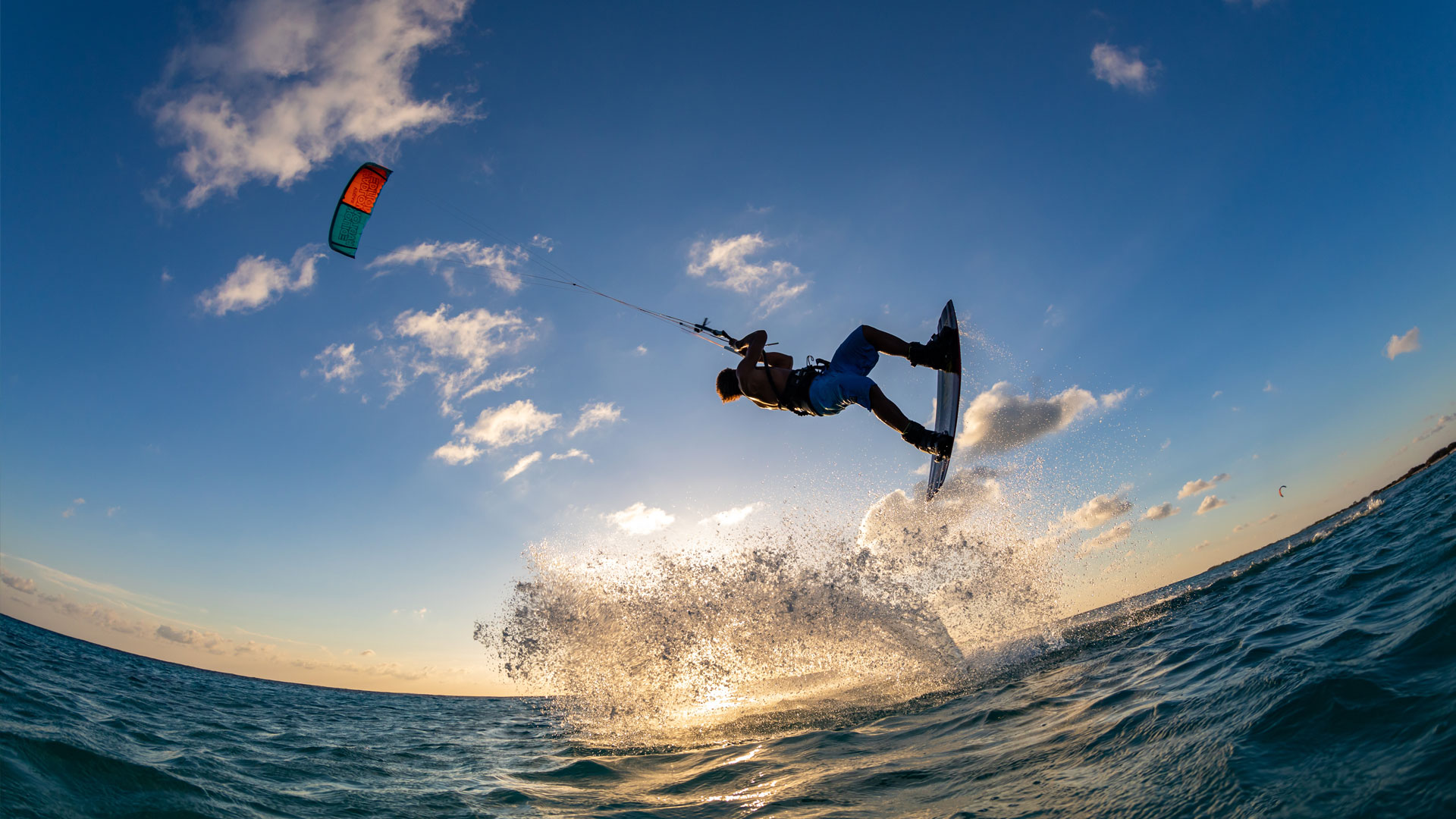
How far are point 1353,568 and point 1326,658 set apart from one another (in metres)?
4.79

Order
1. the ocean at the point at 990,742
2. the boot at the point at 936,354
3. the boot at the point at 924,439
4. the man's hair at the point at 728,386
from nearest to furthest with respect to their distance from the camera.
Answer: the ocean at the point at 990,742 < the boot at the point at 924,439 < the boot at the point at 936,354 < the man's hair at the point at 728,386

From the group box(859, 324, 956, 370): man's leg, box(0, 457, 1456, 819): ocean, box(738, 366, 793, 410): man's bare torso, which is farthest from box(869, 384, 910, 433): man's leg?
box(0, 457, 1456, 819): ocean

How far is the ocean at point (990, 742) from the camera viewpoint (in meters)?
2.59

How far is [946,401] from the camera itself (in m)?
7.63

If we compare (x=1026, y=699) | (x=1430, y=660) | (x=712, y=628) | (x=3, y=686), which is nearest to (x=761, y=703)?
(x=712, y=628)

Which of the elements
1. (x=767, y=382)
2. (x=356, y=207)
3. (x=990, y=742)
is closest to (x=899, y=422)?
(x=767, y=382)

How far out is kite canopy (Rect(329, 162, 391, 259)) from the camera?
1200cm

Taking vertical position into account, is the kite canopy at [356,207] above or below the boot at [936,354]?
above

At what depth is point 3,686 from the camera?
9156 mm

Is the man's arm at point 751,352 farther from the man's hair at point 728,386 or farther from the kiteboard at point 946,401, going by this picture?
the kiteboard at point 946,401

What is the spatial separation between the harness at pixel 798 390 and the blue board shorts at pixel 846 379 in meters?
0.07

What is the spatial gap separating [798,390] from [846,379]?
0.64 m

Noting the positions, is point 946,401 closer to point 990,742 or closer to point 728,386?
point 728,386

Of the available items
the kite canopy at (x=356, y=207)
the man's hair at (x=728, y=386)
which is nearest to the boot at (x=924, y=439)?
the man's hair at (x=728, y=386)
